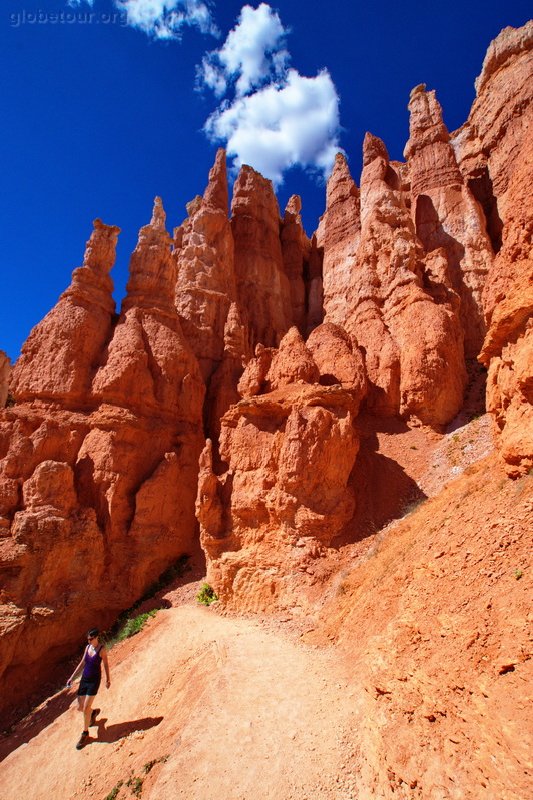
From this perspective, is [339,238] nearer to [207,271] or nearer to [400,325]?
[207,271]

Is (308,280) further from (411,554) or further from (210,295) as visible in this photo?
(411,554)

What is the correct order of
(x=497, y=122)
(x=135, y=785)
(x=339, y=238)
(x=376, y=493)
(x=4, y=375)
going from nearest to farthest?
(x=135, y=785)
(x=376, y=493)
(x=4, y=375)
(x=497, y=122)
(x=339, y=238)

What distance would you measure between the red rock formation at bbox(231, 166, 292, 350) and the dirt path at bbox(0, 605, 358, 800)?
77.2ft

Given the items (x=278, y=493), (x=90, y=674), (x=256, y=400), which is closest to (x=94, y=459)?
(x=256, y=400)

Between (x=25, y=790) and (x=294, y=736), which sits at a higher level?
(x=294, y=736)

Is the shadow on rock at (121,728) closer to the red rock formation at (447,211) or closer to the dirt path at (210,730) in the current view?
the dirt path at (210,730)

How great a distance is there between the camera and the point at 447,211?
27.8m

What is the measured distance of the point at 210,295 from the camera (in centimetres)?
2936

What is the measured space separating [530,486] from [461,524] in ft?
5.00

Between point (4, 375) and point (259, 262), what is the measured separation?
2086 cm

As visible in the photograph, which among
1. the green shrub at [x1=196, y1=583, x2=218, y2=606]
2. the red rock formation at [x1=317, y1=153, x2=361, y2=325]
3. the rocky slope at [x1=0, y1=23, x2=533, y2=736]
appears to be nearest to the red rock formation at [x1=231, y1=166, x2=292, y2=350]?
the rocky slope at [x1=0, y1=23, x2=533, y2=736]

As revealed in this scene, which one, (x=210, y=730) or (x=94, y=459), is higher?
(x=94, y=459)

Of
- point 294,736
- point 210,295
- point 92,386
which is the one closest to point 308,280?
point 210,295

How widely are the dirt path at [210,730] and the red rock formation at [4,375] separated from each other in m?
19.5
